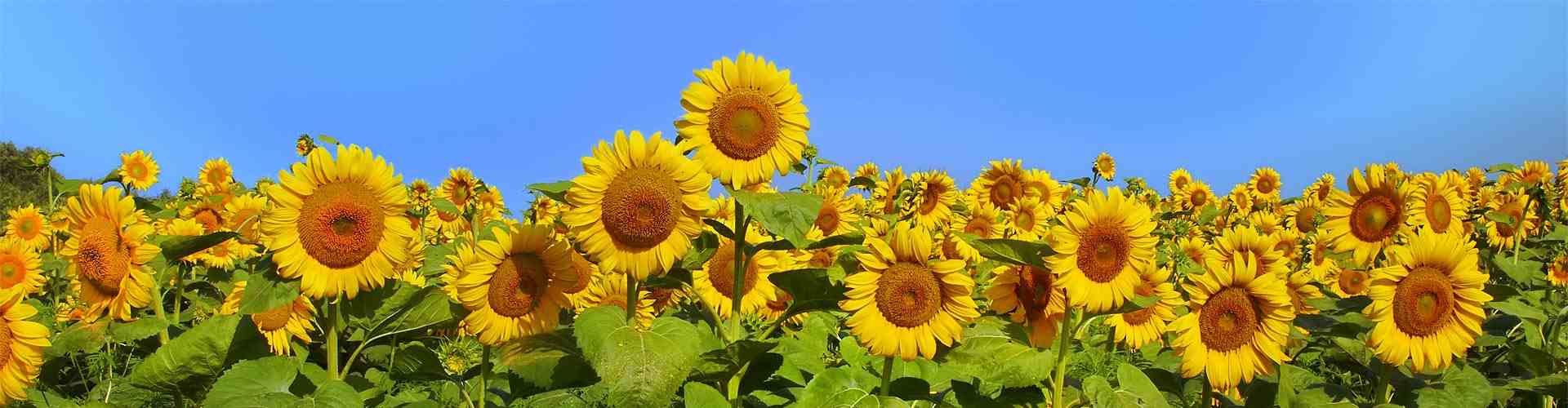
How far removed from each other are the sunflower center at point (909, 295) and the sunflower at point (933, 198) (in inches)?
191

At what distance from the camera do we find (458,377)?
3.61 m

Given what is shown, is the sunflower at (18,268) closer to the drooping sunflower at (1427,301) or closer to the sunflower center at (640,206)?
the sunflower center at (640,206)

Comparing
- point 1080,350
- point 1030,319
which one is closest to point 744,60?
point 1030,319

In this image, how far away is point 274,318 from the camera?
12.2 ft

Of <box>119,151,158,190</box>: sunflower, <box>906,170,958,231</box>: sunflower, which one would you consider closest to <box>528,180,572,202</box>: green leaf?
<box>906,170,958,231</box>: sunflower

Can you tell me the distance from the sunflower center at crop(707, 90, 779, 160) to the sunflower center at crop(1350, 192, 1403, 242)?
133 inches

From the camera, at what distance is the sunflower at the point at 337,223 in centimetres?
285

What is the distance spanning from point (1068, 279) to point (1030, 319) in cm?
55

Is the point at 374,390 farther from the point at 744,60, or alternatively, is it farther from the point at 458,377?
the point at 744,60

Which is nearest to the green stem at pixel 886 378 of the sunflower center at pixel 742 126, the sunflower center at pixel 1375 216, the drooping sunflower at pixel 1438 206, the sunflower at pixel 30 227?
the sunflower center at pixel 742 126

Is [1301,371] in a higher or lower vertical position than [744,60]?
lower

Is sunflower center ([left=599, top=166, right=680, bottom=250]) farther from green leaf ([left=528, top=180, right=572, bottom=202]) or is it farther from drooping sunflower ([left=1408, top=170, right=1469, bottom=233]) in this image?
drooping sunflower ([left=1408, top=170, right=1469, bottom=233])

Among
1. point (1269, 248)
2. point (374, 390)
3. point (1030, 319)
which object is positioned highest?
point (1269, 248)

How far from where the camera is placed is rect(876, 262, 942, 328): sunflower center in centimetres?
300
